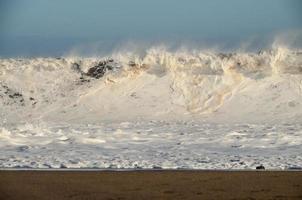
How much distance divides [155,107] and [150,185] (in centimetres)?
1638

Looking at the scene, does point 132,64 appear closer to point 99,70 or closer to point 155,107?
point 99,70

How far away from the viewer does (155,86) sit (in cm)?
2858

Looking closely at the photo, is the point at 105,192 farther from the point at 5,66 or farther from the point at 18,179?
the point at 5,66

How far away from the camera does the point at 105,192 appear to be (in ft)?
31.8

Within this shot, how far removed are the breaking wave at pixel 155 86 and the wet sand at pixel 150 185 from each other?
13573 mm

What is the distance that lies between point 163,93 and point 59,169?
15745mm

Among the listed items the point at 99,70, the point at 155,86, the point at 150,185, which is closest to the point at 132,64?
the point at 99,70

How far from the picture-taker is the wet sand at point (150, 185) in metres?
9.40

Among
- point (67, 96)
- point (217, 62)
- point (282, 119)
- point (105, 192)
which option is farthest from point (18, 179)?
point (217, 62)

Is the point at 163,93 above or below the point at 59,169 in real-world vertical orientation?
above

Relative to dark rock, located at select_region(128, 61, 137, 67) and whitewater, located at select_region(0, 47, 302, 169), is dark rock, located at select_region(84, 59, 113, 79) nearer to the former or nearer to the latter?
whitewater, located at select_region(0, 47, 302, 169)

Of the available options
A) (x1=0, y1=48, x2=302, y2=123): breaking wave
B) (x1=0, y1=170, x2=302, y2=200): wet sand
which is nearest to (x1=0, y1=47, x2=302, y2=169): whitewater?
(x1=0, y1=48, x2=302, y2=123): breaking wave

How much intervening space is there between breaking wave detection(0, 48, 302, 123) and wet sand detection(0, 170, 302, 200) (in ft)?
44.5

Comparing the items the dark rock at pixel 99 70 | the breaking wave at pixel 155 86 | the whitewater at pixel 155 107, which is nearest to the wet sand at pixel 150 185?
the whitewater at pixel 155 107
